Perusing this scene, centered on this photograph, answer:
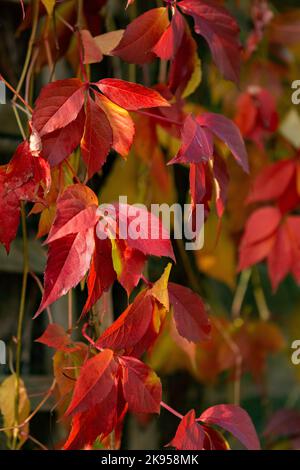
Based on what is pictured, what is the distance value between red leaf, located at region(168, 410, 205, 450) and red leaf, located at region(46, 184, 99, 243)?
0.24 metres

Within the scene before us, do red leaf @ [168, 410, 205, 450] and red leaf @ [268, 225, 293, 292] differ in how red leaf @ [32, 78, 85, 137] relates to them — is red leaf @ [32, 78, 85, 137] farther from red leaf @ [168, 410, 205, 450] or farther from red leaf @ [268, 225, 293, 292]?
red leaf @ [268, 225, 293, 292]

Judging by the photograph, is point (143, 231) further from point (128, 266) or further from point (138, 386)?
point (138, 386)

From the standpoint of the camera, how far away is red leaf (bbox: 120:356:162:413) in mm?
859

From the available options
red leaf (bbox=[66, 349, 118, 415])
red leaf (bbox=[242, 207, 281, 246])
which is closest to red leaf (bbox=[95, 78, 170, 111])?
red leaf (bbox=[66, 349, 118, 415])

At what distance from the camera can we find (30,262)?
1.28 m

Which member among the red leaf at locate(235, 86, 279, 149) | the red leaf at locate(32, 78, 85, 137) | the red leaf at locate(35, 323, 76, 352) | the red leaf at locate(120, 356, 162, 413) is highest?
the red leaf at locate(235, 86, 279, 149)

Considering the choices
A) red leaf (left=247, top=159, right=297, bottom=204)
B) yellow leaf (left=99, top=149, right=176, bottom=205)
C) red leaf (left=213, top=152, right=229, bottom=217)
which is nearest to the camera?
red leaf (left=213, top=152, right=229, bottom=217)

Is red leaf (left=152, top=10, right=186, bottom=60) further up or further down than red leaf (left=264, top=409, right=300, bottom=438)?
further up

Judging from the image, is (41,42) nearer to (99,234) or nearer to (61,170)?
(61,170)

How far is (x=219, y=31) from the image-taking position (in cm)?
98

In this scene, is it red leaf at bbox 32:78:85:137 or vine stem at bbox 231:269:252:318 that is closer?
red leaf at bbox 32:78:85:137
